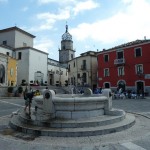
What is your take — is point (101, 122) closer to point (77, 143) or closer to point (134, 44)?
point (77, 143)

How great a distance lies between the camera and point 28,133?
24.7ft

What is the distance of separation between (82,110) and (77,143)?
246 centimetres

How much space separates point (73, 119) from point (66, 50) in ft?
201

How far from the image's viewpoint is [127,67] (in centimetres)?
3522

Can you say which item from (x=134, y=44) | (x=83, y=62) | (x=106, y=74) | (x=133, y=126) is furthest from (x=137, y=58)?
(x=133, y=126)

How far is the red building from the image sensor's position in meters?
32.7

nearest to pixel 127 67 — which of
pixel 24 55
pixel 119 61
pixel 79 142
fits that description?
pixel 119 61

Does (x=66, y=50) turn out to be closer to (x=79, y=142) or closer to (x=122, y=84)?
(x=122, y=84)

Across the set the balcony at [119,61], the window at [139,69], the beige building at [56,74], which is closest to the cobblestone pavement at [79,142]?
the window at [139,69]

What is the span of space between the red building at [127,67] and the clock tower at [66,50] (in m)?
29.6

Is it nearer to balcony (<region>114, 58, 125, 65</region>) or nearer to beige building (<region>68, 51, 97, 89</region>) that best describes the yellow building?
beige building (<region>68, 51, 97, 89</region>)

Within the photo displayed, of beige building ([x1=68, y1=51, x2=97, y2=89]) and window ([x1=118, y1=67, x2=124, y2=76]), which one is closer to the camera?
window ([x1=118, y1=67, x2=124, y2=76])

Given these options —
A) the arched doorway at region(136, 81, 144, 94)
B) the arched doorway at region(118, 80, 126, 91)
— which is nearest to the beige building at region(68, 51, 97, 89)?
the arched doorway at region(118, 80, 126, 91)

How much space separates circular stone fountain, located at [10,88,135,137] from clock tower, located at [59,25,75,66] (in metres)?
58.4
